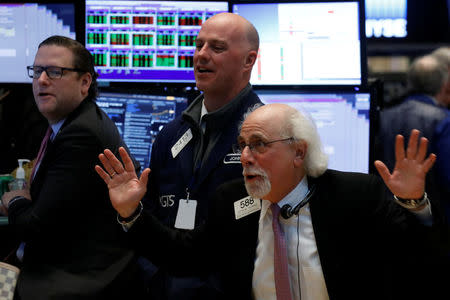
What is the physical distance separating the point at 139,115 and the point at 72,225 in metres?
1.08

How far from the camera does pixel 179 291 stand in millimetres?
2582

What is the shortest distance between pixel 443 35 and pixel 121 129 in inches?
283

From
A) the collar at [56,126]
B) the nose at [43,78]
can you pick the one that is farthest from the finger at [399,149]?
the nose at [43,78]

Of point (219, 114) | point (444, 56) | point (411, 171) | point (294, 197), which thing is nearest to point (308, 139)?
point (294, 197)

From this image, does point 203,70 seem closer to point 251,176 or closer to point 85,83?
point 85,83

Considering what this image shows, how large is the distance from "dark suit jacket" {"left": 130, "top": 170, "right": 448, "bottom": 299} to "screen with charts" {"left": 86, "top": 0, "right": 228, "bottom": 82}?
1.43 metres

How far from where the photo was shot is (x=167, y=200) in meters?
2.79

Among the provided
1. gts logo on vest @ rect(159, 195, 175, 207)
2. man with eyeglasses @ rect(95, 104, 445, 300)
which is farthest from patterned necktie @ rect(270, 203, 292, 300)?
gts logo on vest @ rect(159, 195, 175, 207)

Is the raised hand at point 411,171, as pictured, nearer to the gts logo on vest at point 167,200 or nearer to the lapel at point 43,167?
the gts logo on vest at point 167,200

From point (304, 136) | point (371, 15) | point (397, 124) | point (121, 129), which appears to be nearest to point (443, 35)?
point (371, 15)

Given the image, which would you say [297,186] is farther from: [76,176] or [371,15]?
[371,15]

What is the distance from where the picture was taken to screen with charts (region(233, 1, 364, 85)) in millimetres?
3654

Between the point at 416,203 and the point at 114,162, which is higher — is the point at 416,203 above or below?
below

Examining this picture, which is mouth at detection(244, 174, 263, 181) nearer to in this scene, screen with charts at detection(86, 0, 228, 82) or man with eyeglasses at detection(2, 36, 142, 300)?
man with eyeglasses at detection(2, 36, 142, 300)
